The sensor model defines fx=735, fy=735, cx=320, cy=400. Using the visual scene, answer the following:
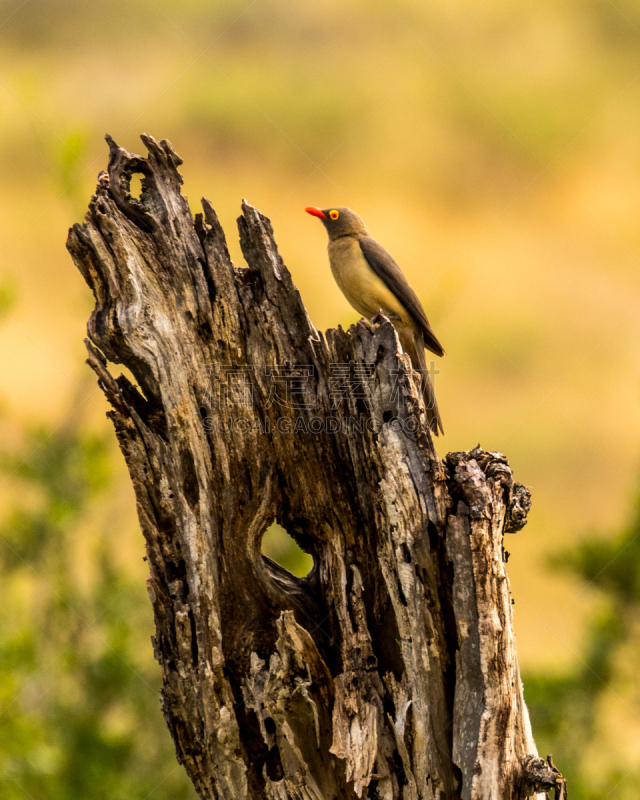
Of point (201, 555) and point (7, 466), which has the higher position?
point (7, 466)

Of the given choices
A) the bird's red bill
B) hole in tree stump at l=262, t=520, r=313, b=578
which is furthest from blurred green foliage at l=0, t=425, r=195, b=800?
the bird's red bill

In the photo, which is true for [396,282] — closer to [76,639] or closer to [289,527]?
[289,527]

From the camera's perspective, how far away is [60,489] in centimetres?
954

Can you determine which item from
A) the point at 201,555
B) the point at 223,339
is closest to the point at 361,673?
the point at 201,555

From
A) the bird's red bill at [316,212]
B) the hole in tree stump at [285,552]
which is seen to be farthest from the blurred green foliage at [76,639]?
the bird's red bill at [316,212]

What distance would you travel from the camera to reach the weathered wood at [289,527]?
348cm

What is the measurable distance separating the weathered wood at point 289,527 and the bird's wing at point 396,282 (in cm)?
143

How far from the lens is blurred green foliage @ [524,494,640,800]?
28.9 feet

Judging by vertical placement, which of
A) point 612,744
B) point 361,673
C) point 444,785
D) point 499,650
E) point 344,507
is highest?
point 612,744

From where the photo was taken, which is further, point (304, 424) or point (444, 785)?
point (304, 424)

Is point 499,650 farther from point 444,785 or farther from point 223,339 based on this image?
point 223,339

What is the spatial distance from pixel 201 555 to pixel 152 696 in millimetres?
6407

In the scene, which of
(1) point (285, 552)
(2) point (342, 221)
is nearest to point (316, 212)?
(2) point (342, 221)

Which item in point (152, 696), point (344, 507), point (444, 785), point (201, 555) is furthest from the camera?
point (152, 696)
